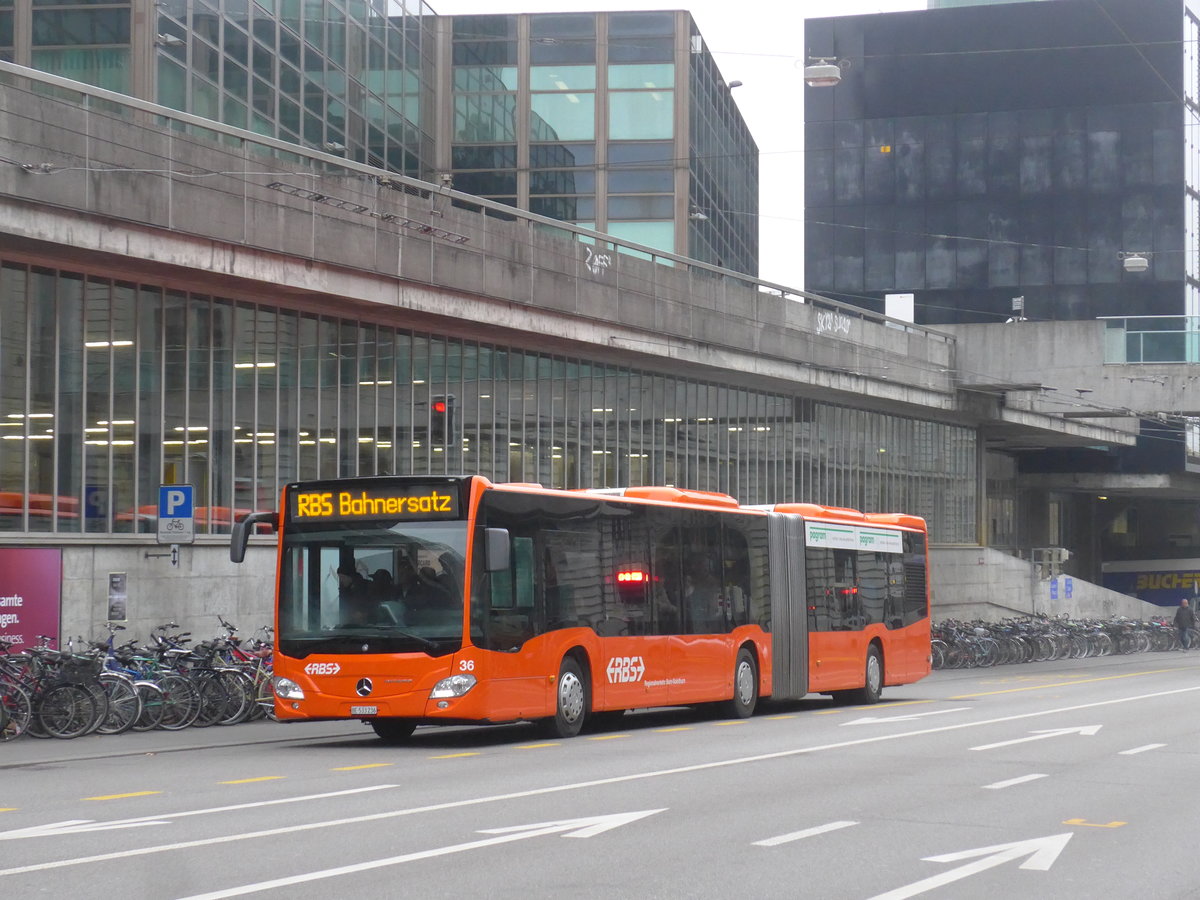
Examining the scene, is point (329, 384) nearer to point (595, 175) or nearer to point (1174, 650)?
point (595, 175)

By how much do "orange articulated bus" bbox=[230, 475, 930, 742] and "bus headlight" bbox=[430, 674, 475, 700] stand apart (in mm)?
14

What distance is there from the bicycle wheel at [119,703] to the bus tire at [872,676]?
38.7 ft

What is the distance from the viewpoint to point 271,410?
25.2m

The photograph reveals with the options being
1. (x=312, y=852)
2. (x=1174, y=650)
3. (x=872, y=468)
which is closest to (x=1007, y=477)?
(x=1174, y=650)

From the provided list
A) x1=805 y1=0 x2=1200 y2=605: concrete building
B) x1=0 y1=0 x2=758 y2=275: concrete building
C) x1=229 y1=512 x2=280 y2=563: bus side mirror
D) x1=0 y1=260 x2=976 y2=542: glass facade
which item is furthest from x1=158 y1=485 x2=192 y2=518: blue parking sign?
x1=805 y1=0 x2=1200 y2=605: concrete building

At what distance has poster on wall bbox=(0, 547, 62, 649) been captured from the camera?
20527 millimetres

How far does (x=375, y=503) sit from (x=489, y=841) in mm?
7679

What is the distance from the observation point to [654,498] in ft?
66.1

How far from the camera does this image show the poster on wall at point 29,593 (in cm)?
2053

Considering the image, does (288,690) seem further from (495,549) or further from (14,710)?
(14,710)

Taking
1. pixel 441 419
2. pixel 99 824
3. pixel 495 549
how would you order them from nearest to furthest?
pixel 99 824 → pixel 495 549 → pixel 441 419

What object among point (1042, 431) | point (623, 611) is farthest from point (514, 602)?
point (1042, 431)

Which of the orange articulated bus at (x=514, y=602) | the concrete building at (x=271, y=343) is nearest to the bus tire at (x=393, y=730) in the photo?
the orange articulated bus at (x=514, y=602)

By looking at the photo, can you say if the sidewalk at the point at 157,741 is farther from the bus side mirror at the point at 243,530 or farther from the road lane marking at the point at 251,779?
the road lane marking at the point at 251,779
